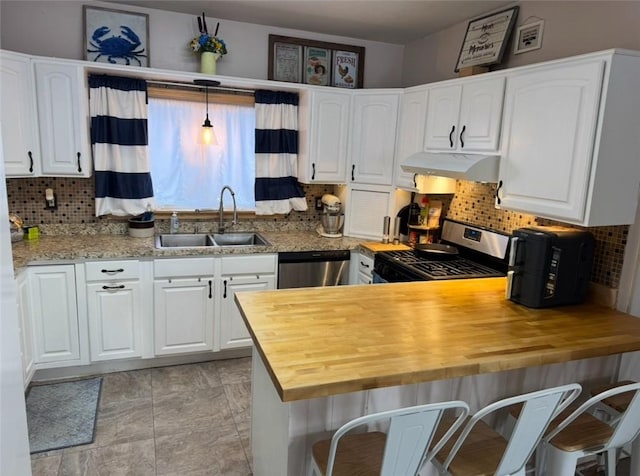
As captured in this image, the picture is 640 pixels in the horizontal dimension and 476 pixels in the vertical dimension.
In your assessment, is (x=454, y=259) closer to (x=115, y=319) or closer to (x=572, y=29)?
(x=572, y=29)

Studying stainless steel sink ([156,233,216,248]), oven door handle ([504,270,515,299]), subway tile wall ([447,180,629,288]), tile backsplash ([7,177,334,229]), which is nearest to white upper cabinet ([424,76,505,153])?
subway tile wall ([447,180,629,288])

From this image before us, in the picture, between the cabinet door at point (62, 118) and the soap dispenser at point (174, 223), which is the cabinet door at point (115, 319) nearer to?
the soap dispenser at point (174, 223)

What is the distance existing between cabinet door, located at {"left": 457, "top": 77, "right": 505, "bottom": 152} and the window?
185cm

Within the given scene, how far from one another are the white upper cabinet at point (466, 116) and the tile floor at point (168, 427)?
2.26 meters

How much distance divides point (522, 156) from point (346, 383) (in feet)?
5.62

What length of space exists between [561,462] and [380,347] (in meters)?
0.84

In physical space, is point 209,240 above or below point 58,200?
below

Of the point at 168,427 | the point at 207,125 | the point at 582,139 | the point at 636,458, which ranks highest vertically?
the point at 207,125

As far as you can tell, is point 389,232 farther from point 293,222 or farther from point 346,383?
point 346,383

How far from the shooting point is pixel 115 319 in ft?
10.3

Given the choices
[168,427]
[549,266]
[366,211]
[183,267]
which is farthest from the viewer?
[366,211]

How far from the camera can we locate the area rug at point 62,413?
Result: 2498 millimetres

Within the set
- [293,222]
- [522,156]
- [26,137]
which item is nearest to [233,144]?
[293,222]

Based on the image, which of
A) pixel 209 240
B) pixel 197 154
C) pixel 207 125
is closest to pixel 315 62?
pixel 207 125
